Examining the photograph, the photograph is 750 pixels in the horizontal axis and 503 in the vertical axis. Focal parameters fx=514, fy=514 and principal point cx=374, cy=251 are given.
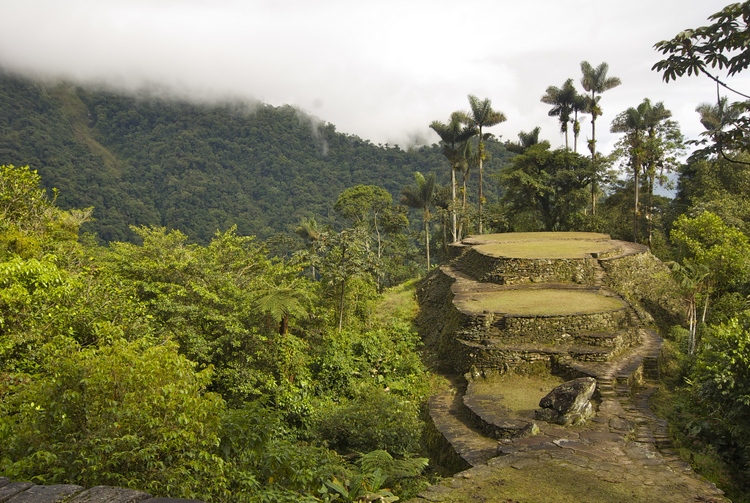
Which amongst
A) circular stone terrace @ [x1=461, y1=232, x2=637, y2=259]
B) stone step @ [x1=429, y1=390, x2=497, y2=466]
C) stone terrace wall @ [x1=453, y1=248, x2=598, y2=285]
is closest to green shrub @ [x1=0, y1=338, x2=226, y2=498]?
stone step @ [x1=429, y1=390, x2=497, y2=466]

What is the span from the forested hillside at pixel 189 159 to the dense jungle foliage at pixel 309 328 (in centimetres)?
2690

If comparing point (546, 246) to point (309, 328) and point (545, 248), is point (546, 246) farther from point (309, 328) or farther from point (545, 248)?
point (309, 328)

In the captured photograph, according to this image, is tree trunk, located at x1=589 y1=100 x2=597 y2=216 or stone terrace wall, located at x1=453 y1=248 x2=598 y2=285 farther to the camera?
tree trunk, located at x1=589 y1=100 x2=597 y2=216

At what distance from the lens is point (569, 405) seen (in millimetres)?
8844

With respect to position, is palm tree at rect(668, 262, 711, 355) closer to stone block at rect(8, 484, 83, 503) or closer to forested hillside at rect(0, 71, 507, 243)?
stone block at rect(8, 484, 83, 503)

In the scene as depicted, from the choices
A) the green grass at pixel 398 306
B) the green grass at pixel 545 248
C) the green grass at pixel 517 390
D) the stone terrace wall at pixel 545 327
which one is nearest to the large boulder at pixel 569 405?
the green grass at pixel 517 390

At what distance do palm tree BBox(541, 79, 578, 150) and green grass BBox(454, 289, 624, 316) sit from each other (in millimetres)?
19612

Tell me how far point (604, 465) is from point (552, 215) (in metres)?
24.9

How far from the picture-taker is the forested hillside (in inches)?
2324

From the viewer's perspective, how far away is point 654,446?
321 inches

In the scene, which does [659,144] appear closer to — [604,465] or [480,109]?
[480,109]

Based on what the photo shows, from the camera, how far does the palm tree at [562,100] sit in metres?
31.4

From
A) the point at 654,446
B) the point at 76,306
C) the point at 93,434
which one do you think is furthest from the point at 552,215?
the point at 93,434

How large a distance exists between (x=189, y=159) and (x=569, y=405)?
251ft
